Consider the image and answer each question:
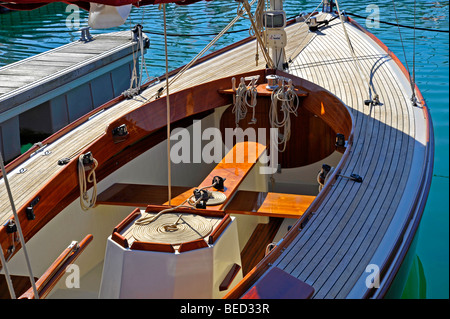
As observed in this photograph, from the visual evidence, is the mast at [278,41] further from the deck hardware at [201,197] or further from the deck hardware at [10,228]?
the deck hardware at [10,228]

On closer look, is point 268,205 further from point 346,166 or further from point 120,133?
point 120,133

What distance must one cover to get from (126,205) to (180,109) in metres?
1.15

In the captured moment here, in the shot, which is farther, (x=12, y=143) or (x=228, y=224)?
(x=12, y=143)

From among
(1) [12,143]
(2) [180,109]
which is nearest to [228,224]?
(2) [180,109]

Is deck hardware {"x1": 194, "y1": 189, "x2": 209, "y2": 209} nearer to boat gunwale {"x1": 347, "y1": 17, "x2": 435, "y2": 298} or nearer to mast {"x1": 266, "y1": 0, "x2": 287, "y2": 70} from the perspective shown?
boat gunwale {"x1": 347, "y1": 17, "x2": 435, "y2": 298}

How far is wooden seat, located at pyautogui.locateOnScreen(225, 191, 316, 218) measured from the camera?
149 inches

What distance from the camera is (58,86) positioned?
6652 millimetres

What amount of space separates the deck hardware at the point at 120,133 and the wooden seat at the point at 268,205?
0.92 m

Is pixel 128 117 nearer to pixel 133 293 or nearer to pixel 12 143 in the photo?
pixel 133 293

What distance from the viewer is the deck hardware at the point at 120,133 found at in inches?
164

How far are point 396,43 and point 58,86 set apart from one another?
21.2ft

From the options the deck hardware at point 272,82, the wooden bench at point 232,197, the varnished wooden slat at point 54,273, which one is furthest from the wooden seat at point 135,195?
the deck hardware at point 272,82

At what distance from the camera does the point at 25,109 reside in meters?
6.26

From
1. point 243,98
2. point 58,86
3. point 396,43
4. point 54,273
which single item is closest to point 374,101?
point 243,98
